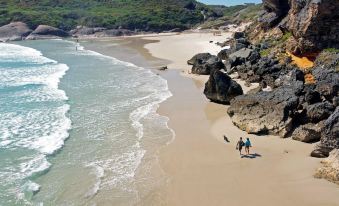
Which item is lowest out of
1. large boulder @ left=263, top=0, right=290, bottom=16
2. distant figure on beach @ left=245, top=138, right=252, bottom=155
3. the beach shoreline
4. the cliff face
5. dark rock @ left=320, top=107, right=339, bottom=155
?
the beach shoreline

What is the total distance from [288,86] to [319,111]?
4.29 meters

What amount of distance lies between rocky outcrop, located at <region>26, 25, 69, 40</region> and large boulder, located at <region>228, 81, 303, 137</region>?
104852 millimetres

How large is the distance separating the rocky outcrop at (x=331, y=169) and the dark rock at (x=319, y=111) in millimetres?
5564

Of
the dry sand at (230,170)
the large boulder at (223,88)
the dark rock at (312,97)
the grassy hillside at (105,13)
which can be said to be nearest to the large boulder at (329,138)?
the dry sand at (230,170)

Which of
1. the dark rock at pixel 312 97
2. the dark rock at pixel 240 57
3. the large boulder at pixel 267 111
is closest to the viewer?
the large boulder at pixel 267 111

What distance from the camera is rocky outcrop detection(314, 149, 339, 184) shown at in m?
18.8

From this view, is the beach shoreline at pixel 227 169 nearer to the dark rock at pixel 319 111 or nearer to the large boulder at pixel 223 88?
the large boulder at pixel 223 88

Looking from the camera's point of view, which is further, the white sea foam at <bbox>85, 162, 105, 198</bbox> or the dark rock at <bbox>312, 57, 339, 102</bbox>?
the dark rock at <bbox>312, 57, 339, 102</bbox>

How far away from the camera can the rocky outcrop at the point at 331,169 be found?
18766mm

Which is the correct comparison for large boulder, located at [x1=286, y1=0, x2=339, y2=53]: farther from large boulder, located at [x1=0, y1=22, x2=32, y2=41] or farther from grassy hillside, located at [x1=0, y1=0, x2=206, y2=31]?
grassy hillside, located at [x1=0, y1=0, x2=206, y2=31]

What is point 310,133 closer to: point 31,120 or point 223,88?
point 223,88

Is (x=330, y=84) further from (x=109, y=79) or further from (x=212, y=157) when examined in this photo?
(x=109, y=79)

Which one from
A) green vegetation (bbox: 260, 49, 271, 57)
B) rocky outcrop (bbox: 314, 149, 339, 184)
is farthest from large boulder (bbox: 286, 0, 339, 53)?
rocky outcrop (bbox: 314, 149, 339, 184)

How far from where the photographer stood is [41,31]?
12575 centimetres
